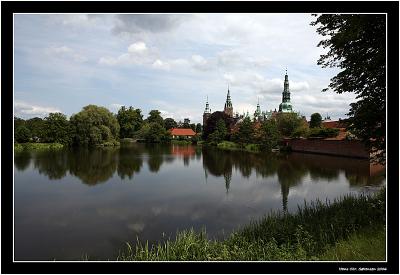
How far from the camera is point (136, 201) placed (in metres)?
13.1

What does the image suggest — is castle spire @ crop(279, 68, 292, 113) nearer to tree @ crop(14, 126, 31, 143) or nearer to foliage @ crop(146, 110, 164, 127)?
foliage @ crop(146, 110, 164, 127)

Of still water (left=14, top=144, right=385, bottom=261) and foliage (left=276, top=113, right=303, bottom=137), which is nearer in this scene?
still water (left=14, top=144, right=385, bottom=261)

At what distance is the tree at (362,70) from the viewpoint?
6129 mm

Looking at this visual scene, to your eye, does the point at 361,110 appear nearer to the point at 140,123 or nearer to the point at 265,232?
the point at 265,232

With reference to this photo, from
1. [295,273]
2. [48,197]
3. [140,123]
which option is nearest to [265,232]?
[295,273]

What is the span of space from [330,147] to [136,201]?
29.4m

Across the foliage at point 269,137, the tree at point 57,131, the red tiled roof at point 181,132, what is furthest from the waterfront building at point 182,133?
the foliage at point 269,137

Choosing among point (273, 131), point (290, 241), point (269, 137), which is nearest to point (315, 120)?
point (273, 131)

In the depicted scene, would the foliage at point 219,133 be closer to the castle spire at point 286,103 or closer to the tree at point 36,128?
the castle spire at point 286,103

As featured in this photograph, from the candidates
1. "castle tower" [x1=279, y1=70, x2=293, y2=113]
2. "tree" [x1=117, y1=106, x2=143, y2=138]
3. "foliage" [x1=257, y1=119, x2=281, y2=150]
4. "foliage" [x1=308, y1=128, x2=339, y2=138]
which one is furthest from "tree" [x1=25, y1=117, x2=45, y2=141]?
"castle tower" [x1=279, y1=70, x2=293, y2=113]

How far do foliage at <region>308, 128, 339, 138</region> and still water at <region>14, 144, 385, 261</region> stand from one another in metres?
16.2

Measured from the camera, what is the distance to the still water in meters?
8.69

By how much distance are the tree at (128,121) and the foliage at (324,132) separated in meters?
43.0

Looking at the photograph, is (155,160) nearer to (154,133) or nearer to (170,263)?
(170,263)
